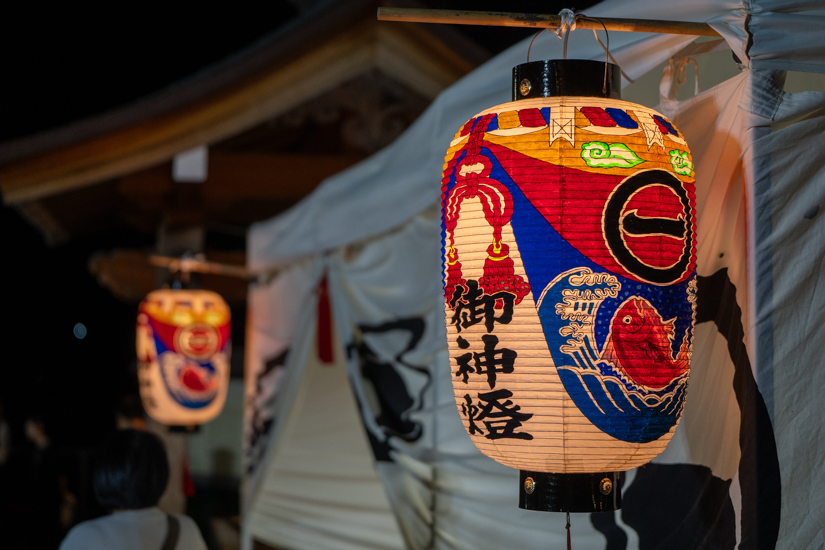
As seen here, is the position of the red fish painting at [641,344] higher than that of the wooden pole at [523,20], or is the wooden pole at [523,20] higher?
the wooden pole at [523,20]

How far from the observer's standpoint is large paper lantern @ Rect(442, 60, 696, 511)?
4.99ft

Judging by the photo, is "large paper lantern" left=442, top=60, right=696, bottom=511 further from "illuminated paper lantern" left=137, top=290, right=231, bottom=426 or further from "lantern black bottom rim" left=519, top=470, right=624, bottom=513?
"illuminated paper lantern" left=137, top=290, right=231, bottom=426

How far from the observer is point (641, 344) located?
1528 millimetres

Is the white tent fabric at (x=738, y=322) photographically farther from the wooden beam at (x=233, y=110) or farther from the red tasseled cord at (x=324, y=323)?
the wooden beam at (x=233, y=110)

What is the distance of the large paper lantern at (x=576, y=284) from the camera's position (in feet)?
4.99

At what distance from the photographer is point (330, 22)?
4.31 meters

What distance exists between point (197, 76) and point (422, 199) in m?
2.50

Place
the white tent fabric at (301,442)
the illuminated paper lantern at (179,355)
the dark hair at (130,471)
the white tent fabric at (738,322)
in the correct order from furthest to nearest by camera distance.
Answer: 1. the illuminated paper lantern at (179,355)
2. the white tent fabric at (301,442)
3. the dark hair at (130,471)
4. the white tent fabric at (738,322)

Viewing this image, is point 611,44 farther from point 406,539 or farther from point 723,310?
point 406,539

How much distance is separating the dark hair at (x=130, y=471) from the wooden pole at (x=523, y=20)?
147 centimetres

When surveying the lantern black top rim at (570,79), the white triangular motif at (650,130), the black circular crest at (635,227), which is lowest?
the black circular crest at (635,227)

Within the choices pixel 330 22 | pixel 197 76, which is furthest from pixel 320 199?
pixel 197 76

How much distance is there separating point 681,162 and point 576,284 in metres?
0.37

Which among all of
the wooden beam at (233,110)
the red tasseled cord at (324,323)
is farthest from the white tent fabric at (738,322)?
the wooden beam at (233,110)
